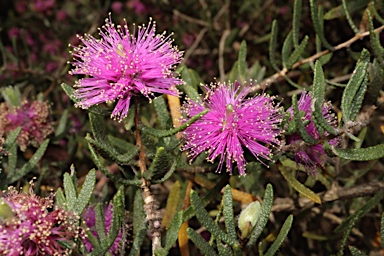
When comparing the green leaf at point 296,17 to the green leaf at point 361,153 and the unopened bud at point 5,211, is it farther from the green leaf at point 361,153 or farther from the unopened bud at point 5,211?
the unopened bud at point 5,211

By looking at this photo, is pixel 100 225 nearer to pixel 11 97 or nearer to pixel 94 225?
pixel 94 225

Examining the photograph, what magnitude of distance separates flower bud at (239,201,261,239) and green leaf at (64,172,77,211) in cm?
37

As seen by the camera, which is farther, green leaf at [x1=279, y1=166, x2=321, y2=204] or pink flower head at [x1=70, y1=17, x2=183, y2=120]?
green leaf at [x1=279, y1=166, x2=321, y2=204]

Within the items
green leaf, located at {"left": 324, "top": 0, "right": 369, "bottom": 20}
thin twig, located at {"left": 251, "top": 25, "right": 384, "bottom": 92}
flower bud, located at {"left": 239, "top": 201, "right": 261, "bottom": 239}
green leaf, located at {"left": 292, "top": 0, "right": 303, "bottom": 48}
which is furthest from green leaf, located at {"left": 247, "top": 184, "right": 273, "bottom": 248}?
green leaf, located at {"left": 324, "top": 0, "right": 369, "bottom": 20}

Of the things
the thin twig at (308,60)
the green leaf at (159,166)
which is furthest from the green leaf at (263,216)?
the thin twig at (308,60)

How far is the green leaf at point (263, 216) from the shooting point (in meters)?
1.12

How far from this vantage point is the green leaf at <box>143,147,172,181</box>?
3.60 ft

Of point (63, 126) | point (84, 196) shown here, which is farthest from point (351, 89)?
point (63, 126)

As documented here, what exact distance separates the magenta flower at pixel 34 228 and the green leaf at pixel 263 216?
0.38 metres

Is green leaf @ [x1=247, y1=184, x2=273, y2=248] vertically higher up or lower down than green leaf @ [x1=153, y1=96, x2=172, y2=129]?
lower down

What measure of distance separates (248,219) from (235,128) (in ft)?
0.73

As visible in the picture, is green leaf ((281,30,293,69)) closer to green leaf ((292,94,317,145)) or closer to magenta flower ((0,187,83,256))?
green leaf ((292,94,317,145))

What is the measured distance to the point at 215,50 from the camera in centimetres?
243

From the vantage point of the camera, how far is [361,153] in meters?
1.14
